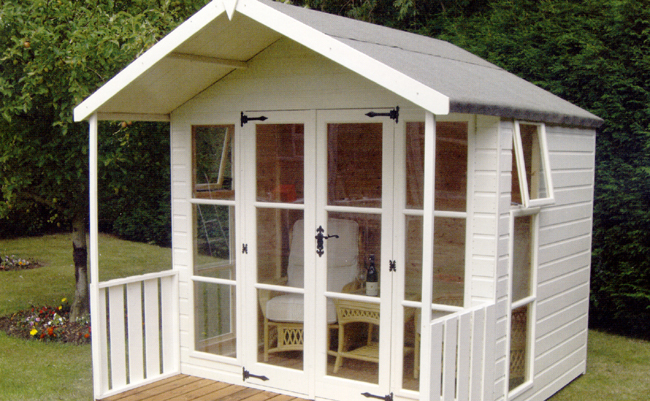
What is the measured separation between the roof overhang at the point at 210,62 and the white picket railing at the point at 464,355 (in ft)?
3.91

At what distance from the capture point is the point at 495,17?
7.71 meters

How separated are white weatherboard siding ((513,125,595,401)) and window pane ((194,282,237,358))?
2109 millimetres

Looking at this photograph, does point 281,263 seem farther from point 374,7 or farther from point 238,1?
point 374,7

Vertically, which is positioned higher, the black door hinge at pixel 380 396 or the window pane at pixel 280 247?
the window pane at pixel 280 247

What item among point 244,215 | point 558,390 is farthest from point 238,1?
point 558,390

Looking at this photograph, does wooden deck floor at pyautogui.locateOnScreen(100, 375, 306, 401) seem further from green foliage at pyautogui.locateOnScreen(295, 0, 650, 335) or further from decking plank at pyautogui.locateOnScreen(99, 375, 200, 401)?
green foliage at pyautogui.locateOnScreen(295, 0, 650, 335)

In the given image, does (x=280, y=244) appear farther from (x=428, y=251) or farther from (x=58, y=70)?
(x=58, y=70)

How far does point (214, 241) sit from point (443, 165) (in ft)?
6.21

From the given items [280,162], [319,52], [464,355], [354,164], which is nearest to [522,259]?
[464,355]

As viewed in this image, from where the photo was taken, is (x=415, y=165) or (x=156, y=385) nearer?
(x=415, y=165)

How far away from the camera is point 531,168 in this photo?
14.8ft

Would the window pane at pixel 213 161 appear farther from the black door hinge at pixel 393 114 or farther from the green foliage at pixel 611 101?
the green foliage at pixel 611 101

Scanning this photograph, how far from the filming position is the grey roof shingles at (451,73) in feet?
12.2

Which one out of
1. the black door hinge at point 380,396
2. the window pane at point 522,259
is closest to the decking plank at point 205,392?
the black door hinge at point 380,396
